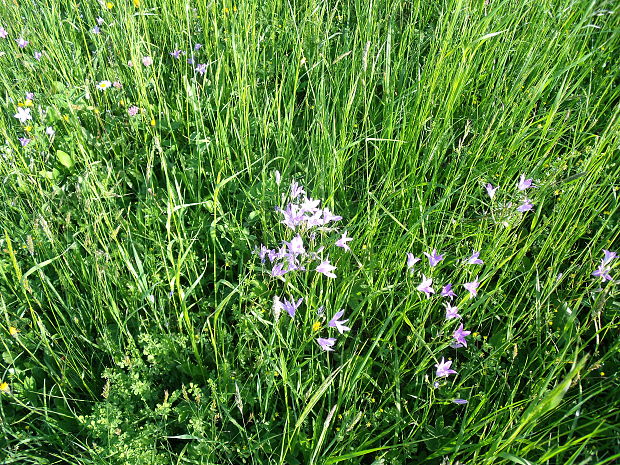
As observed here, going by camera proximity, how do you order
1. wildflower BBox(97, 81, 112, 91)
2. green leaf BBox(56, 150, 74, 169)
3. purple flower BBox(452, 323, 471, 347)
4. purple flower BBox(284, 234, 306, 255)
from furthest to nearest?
wildflower BBox(97, 81, 112, 91) → green leaf BBox(56, 150, 74, 169) → purple flower BBox(452, 323, 471, 347) → purple flower BBox(284, 234, 306, 255)

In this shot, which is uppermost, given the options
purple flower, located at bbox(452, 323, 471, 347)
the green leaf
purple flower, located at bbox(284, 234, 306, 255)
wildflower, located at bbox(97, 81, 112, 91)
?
wildflower, located at bbox(97, 81, 112, 91)

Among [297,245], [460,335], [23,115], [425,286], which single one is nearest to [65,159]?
[23,115]

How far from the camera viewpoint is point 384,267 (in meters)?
1.60

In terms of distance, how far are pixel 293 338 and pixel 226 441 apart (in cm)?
34

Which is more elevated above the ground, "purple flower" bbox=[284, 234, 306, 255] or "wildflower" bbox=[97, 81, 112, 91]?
"wildflower" bbox=[97, 81, 112, 91]

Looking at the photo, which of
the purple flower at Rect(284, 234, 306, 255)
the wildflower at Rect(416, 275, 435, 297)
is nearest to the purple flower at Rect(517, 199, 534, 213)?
the wildflower at Rect(416, 275, 435, 297)

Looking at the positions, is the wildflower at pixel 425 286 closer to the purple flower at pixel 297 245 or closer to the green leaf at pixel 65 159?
the purple flower at pixel 297 245

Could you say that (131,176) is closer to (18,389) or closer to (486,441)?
(18,389)

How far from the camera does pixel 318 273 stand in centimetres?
147

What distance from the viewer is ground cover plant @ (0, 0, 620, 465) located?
1.37 meters

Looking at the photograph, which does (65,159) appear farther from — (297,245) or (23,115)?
(297,245)

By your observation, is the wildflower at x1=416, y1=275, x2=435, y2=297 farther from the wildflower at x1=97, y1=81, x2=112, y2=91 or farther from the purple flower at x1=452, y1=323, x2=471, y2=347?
the wildflower at x1=97, y1=81, x2=112, y2=91

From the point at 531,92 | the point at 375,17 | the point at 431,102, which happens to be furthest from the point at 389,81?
the point at 531,92

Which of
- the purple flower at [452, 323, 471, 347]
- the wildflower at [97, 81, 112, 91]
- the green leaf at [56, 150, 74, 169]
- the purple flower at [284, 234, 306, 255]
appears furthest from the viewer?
the wildflower at [97, 81, 112, 91]
